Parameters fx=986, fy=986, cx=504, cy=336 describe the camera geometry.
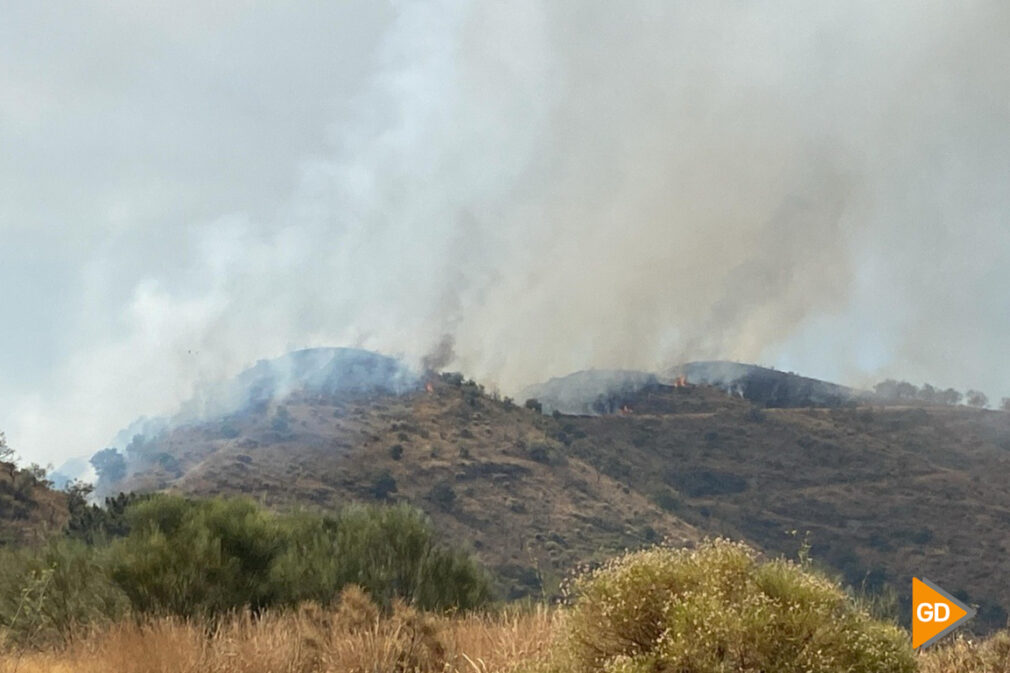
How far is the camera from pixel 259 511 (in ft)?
72.0

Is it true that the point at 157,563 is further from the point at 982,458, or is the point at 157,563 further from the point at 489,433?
the point at 982,458

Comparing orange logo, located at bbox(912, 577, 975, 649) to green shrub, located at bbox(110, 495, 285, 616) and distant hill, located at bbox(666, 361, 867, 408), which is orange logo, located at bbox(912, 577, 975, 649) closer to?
green shrub, located at bbox(110, 495, 285, 616)

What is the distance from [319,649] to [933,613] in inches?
256

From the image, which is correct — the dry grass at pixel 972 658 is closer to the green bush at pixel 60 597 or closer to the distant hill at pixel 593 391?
the green bush at pixel 60 597

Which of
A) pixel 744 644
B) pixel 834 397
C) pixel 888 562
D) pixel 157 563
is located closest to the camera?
pixel 744 644

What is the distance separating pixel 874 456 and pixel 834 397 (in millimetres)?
45029

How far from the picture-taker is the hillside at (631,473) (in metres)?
90.7

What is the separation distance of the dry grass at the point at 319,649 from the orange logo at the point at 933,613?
11.9 ft

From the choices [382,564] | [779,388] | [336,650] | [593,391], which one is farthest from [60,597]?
[779,388]

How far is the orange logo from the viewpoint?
975cm

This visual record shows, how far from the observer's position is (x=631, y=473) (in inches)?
4683

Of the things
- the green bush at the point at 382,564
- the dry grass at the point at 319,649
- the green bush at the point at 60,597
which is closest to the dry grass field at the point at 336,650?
the dry grass at the point at 319,649

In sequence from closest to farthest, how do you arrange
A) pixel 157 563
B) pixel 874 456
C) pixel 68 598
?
1. pixel 157 563
2. pixel 68 598
3. pixel 874 456

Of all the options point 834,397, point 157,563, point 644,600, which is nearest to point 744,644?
point 644,600
